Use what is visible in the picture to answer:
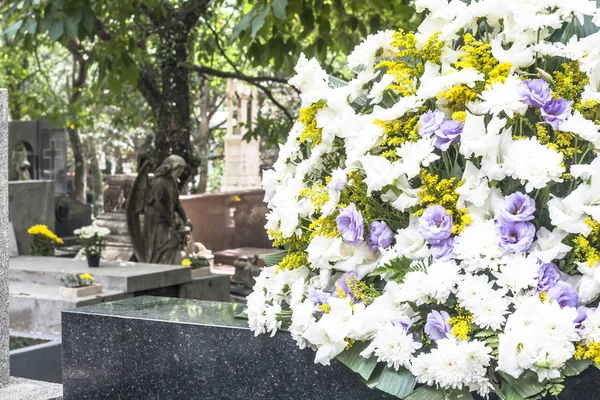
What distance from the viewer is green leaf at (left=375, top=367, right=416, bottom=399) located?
1.96m

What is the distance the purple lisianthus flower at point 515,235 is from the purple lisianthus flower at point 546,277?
0.06 metres

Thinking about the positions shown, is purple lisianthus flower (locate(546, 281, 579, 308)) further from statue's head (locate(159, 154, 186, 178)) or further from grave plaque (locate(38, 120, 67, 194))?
grave plaque (locate(38, 120, 67, 194))

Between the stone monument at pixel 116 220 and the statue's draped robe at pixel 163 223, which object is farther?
the stone monument at pixel 116 220

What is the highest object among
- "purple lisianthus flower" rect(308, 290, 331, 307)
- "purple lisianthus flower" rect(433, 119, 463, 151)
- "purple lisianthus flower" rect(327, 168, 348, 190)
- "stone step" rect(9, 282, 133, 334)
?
"purple lisianthus flower" rect(433, 119, 463, 151)

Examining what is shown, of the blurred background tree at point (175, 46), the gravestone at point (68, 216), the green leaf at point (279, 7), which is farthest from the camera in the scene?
the gravestone at point (68, 216)

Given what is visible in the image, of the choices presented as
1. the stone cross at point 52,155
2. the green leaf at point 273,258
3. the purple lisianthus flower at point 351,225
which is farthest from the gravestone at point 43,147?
the purple lisianthus flower at point 351,225

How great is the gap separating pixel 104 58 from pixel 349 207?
19.2 feet

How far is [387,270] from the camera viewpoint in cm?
198

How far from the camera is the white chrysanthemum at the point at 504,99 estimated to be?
1931mm

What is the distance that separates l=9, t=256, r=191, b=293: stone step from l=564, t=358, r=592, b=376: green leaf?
7.74 metres

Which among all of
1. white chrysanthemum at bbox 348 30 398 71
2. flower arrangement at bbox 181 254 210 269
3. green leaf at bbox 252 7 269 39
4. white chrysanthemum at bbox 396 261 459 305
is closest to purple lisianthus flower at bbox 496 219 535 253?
white chrysanthemum at bbox 396 261 459 305

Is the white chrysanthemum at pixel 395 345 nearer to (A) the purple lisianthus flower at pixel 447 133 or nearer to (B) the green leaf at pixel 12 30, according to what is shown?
(A) the purple lisianthus flower at pixel 447 133

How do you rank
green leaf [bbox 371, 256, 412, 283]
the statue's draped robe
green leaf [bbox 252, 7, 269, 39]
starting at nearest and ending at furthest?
green leaf [bbox 371, 256, 412, 283]
green leaf [bbox 252, 7, 269, 39]
the statue's draped robe

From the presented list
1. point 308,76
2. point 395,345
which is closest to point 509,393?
point 395,345
